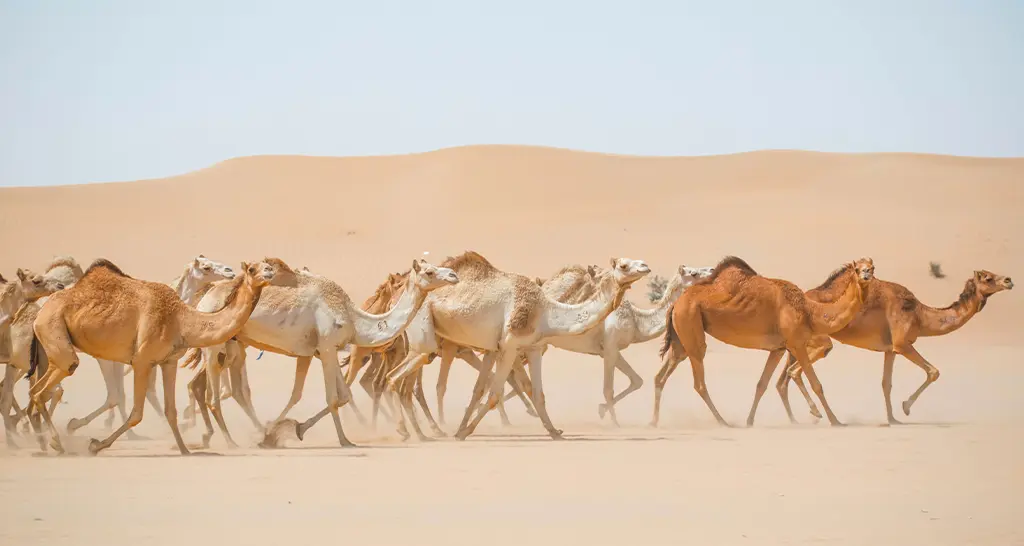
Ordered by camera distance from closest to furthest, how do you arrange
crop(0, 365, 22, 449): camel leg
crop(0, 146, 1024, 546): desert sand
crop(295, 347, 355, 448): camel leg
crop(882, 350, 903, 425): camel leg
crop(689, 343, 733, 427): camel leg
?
crop(0, 146, 1024, 546): desert sand, crop(295, 347, 355, 448): camel leg, crop(0, 365, 22, 449): camel leg, crop(882, 350, 903, 425): camel leg, crop(689, 343, 733, 427): camel leg

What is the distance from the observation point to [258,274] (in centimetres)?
1154

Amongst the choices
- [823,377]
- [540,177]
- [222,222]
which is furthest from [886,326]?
[540,177]

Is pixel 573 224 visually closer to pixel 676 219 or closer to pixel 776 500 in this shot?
pixel 676 219

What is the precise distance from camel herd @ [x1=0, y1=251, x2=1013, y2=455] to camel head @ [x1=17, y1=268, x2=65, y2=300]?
0.06ft

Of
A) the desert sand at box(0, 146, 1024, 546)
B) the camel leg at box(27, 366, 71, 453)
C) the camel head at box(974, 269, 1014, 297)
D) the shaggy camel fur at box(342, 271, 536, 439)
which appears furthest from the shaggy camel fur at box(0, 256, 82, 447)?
the camel head at box(974, 269, 1014, 297)

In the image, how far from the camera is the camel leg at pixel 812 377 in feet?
48.8

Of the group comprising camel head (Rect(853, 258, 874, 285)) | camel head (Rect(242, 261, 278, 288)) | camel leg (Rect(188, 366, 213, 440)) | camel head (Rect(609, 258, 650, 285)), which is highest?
camel head (Rect(853, 258, 874, 285))

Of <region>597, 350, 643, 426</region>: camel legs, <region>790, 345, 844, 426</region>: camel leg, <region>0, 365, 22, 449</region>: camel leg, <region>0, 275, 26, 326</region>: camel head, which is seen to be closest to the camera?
<region>0, 365, 22, 449</region>: camel leg

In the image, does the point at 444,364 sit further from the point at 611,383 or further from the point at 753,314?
the point at 753,314

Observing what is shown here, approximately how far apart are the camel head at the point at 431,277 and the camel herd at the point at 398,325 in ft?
0.06

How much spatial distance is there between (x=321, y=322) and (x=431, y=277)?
46.6 inches

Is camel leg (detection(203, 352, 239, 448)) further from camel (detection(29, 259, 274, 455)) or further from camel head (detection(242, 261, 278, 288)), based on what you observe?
camel head (detection(242, 261, 278, 288))

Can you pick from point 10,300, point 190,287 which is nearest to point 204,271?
point 190,287

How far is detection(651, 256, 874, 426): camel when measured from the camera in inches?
606
